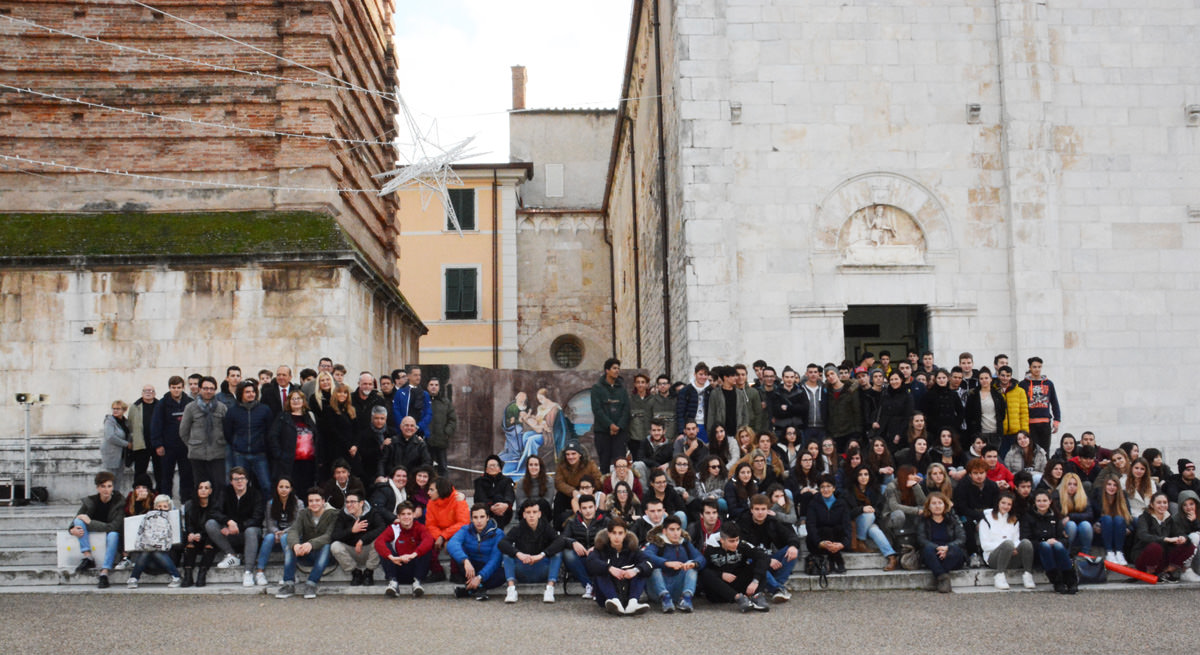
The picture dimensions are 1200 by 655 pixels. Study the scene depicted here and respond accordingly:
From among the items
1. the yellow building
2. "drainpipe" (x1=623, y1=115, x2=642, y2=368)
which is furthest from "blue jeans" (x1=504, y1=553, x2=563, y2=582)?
the yellow building

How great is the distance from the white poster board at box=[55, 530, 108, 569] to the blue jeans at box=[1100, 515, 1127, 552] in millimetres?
9883

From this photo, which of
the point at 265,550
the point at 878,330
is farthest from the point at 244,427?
the point at 878,330

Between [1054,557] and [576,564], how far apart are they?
15.0ft

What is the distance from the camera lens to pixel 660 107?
17.3 meters

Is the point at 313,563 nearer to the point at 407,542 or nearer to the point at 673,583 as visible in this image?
the point at 407,542

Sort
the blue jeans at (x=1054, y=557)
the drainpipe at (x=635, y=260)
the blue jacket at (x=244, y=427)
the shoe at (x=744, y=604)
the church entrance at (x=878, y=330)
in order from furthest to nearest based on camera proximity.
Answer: the drainpipe at (x=635, y=260) → the church entrance at (x=878, y=330) → the blue jacket at (x=244, y=427) → the blue jeans at (x=1054, y=557) → the shoe at (x=744, y=604)

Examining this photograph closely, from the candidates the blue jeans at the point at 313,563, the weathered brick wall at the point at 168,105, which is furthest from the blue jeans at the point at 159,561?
the weathered brick wall at the point at 168,105

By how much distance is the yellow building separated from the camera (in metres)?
30.3

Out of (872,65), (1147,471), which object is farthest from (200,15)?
(1147,471)

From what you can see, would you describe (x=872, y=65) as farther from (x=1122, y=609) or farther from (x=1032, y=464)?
(x=1122, y=609)

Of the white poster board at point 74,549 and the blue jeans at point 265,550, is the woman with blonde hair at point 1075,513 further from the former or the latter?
the white poster board at point 74,549

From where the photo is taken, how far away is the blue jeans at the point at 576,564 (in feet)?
31.0

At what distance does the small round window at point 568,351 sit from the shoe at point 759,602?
22846 mm

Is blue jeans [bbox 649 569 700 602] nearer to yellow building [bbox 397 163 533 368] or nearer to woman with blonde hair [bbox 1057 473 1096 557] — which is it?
woman with blonde hair [bbox 1057 473 1096 557]
